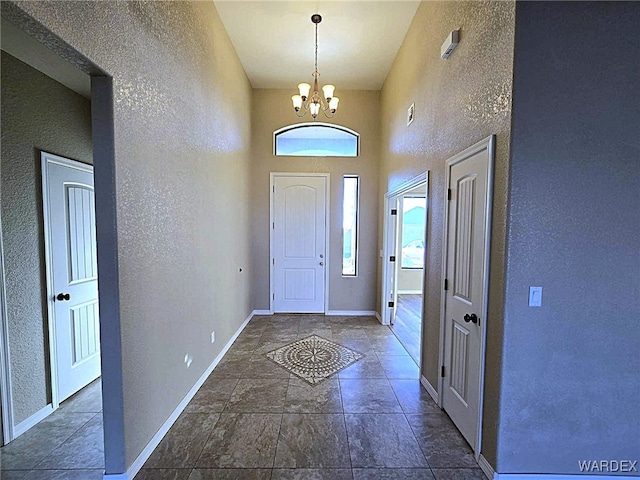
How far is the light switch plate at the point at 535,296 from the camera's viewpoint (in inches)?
68.6

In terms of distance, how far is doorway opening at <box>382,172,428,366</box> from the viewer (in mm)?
3898

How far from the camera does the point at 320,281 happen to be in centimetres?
539

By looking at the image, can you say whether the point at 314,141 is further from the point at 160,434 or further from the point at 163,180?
the point at 160,434

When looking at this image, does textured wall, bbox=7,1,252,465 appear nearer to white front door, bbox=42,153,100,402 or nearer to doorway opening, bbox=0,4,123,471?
doorway opening, bbox=0,4,123,471

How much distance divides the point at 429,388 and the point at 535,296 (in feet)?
5.12

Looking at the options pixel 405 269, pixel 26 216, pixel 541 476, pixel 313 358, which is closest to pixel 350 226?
pixel 313 358

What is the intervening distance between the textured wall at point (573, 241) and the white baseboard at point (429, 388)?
92 cm

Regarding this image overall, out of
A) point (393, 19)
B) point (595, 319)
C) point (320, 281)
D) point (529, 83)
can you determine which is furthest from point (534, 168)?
point (320, 281)

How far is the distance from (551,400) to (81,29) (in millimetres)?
3185

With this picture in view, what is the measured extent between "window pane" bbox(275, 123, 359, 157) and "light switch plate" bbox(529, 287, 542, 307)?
13.2 ft

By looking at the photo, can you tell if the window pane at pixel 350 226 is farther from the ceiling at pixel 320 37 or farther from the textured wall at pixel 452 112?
the ceiling at pixel 320 37

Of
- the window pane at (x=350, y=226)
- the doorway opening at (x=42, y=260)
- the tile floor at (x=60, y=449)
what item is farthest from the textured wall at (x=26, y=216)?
the window pane at (x=350, y=226)

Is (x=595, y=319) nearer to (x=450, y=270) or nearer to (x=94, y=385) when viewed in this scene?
(x=450, y=270)

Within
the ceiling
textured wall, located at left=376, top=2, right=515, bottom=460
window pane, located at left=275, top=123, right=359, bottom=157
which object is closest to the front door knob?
textured wall, located at left=376, top=2, right=515, bottom=460
